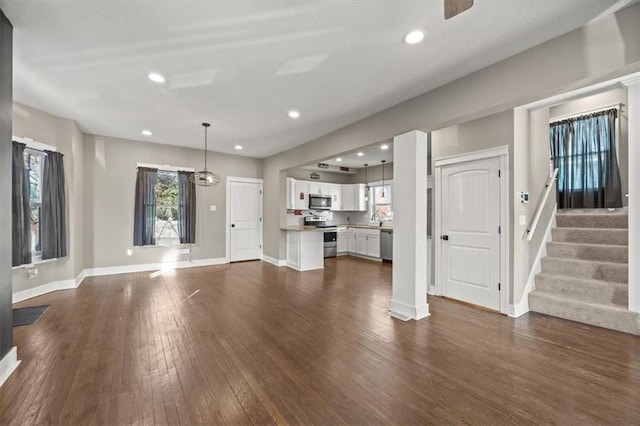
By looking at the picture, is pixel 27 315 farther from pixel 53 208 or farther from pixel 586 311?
pixel 586 311

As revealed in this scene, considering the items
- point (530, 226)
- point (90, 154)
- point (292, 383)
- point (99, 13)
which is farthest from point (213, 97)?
point (530, 226)

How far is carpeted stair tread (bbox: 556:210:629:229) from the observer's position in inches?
152

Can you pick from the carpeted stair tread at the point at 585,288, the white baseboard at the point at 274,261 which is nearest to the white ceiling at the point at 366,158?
the white baseboard at the point at 274,261

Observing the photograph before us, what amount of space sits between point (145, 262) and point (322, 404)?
553 centimetres

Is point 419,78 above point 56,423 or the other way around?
above

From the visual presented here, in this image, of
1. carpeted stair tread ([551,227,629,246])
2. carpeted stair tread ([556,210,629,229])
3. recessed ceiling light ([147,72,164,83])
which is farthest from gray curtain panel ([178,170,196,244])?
carpeted stair tread ([556,210,629,229])

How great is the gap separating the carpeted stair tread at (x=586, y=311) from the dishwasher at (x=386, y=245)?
11.8 feet

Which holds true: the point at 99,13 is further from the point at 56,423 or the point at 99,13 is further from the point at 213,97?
the point at 56,423

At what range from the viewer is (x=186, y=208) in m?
6.17

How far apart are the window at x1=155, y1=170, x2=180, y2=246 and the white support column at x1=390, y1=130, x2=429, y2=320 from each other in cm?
501

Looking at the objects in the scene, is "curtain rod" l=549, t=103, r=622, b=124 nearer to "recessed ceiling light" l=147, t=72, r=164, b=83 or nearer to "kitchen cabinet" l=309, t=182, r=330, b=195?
"kitchen cabinet" l=309, t=182, r=330, b=195

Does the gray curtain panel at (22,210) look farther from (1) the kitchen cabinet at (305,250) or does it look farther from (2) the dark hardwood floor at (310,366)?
(1) the kitchen cabinet at (305,250)

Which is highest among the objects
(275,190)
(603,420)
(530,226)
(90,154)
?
(90,154)

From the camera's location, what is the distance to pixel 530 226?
3.64 m
